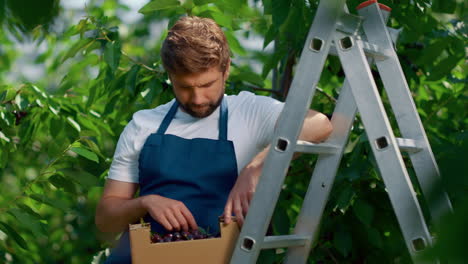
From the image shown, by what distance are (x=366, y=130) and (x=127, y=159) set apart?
2.62 ft

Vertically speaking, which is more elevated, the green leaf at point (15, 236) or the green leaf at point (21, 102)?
the green leaf at point (21, 102)

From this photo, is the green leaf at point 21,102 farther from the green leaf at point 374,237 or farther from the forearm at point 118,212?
the green leaf at point 374,237

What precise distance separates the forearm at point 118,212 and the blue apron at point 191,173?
6 cm

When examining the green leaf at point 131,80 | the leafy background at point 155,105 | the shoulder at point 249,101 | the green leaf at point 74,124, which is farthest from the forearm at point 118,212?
the green leaf at point 74,124

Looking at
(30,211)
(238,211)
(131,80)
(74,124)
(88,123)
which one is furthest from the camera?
(88,123)

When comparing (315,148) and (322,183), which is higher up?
(315,148)

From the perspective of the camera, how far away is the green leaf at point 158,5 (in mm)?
2355

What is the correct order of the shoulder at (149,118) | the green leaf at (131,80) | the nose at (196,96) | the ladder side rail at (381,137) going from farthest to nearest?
1. the green leaf at (131,80)
2. the shoulder at (149,118)
3. the nose at (196,96)
4. the ladder side rail at (381,137)

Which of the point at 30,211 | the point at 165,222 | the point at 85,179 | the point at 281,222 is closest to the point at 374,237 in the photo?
the point at 281,222

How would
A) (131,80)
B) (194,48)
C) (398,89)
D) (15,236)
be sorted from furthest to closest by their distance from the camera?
(131,80) → (15,236) → (194,48) → (398,89)

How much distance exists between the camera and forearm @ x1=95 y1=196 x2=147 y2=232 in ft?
5.74

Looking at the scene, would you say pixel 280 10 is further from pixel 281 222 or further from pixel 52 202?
pixel 52 202

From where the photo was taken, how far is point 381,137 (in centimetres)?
148

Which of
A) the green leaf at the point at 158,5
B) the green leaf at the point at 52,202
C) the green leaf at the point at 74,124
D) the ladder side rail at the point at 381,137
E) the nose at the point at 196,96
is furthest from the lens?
the green leaf at the point at 74,124
